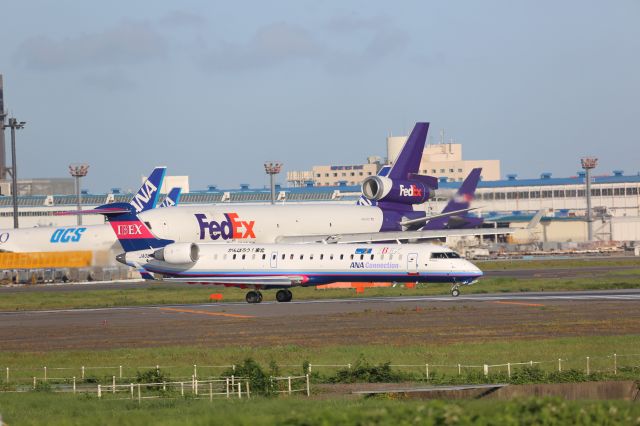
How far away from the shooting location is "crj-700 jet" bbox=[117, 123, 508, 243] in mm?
77000

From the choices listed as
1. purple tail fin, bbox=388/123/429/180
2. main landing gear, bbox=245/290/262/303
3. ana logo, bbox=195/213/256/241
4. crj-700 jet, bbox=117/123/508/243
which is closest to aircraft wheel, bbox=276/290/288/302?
main landing gear, bbox=245/290/262/303

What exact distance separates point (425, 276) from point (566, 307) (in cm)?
902

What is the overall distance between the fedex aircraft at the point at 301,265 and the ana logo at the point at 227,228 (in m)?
15.8

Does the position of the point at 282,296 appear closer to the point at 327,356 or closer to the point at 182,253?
the point at 182,253

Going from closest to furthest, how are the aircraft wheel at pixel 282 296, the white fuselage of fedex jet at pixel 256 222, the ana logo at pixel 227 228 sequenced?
1. the aircraft wheel at pixel 282 296
2. the white fuselage of fedex jet at pixel 256 222
3. the ana logo at pixel 227 228

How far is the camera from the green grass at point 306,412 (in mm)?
15617

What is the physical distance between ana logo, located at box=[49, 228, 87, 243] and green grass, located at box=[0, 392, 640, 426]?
207ft

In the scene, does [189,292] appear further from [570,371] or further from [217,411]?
[217,411]

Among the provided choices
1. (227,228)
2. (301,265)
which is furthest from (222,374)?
(227,228)

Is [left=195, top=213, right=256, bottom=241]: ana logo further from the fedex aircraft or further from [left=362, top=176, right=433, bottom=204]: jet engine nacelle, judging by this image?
the fedex aircraft

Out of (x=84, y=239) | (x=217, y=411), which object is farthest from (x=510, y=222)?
(x=217, y=411)

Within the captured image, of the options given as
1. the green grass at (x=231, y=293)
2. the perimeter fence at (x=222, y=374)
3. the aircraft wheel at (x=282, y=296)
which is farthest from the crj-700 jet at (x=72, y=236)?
the perimeter fence at (x=222, y=374)

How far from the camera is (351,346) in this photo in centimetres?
3744

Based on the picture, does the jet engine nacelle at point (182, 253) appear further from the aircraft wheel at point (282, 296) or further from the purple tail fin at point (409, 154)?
the purple tail fin at point (409, 154)
